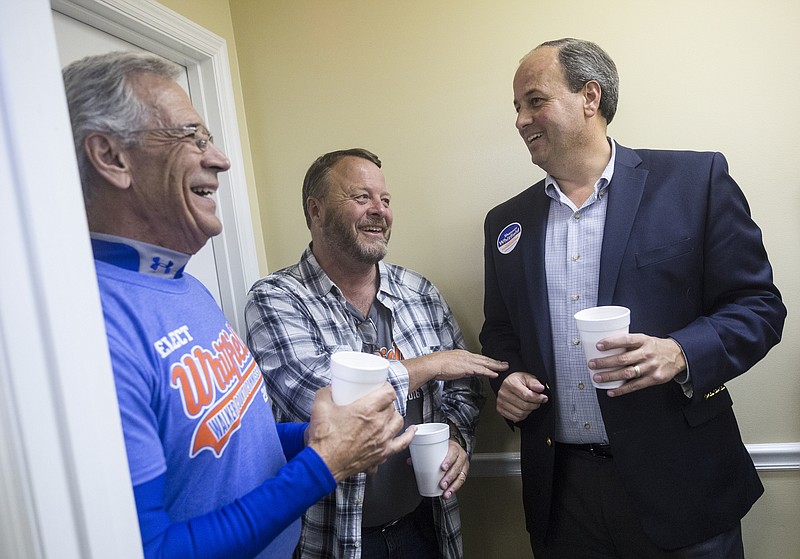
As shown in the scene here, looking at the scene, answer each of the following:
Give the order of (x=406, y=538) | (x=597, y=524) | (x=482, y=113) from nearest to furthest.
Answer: (x=597, y=524)
(x=406, y=538)
(x=482, y=113)

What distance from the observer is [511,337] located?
5.92ft

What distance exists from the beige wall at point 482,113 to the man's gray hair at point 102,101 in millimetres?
1201

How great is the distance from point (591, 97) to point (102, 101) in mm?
1282

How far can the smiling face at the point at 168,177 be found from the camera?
0.92 meters

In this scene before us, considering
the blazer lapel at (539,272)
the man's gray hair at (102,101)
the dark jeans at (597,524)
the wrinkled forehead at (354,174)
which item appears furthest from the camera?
the wrinkled forehead at (354,174)

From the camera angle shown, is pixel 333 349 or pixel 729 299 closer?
pixel 729 299

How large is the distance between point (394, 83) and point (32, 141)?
1725 mm

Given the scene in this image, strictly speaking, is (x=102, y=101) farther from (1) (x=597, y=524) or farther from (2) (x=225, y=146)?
(1) (x=597, y=524)

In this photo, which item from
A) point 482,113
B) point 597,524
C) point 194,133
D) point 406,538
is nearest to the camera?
point 194,133

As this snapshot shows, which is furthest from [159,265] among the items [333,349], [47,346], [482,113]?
[482,113]

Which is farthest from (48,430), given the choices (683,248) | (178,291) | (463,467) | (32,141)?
Answer: (683,248)

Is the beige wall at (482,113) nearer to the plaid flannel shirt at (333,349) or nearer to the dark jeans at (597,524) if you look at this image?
the plaid flannel shirt at (333,349)

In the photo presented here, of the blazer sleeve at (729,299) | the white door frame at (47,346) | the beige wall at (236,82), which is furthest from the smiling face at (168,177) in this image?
the beige wall at (236,82)

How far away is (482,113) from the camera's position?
81.7 inches
